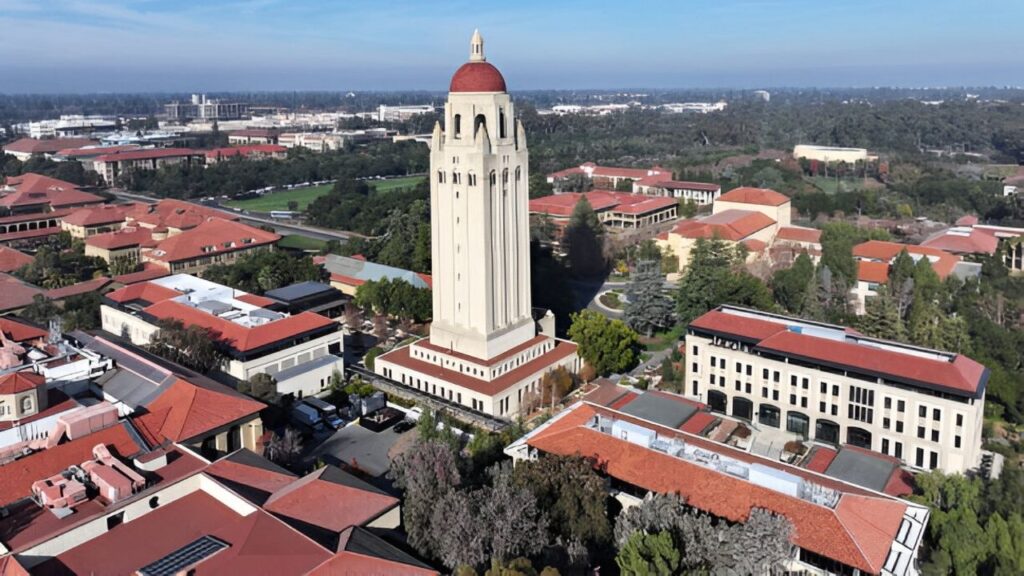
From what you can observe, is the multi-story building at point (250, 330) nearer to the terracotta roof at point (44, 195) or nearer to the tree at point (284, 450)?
the tree at point (284, 450)

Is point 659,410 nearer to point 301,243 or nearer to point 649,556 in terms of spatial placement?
point 649,556

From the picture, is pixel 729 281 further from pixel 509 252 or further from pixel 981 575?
pixel 981 575

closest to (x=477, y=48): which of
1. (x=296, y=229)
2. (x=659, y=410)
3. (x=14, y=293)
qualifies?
(x=659, y=410)

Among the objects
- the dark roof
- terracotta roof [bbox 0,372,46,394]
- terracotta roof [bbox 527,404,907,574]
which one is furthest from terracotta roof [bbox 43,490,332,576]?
the dark roof

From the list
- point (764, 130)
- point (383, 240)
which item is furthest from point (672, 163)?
point (383, 240)

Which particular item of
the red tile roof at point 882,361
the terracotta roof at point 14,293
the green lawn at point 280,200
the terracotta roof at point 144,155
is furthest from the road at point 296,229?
the red tile roof at point 882,361
